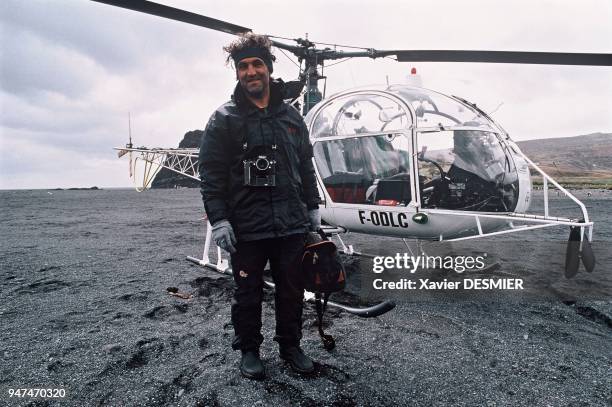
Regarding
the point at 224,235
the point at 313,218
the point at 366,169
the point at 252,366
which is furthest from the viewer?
the point at 366,169

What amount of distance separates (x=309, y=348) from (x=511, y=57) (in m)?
4.36

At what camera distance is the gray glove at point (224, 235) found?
8.63 feet

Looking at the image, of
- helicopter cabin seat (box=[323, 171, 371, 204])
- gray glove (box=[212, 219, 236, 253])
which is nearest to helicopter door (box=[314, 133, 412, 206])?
helicopter cabin seat (box=[323, 171, 371, 204])

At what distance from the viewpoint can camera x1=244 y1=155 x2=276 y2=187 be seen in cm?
271

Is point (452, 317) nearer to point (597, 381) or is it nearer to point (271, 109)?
point (597, 381)

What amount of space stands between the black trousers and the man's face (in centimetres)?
116

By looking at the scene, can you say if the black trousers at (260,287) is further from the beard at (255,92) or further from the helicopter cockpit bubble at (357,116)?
the helicopter cockpit bubble at (357,116)

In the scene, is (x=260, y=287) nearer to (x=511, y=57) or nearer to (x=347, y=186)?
(x=347, y=186)

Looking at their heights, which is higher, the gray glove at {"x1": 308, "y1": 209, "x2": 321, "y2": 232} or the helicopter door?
the helicopter door

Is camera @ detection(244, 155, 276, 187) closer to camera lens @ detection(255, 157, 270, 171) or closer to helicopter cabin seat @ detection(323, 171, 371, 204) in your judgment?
camera lens @ detection(255, 157, 270, 171)

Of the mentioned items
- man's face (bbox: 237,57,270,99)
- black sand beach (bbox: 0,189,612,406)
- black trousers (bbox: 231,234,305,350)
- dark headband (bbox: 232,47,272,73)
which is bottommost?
black sand beach (bbox: 0,189,612,406)

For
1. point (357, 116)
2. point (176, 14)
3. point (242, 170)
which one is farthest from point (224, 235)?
point (176, 14)

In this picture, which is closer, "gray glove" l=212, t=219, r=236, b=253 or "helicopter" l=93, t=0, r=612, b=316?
"gray glove" l=212, t=219, r=236, b=253

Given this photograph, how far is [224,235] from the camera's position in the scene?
8.63 feet
